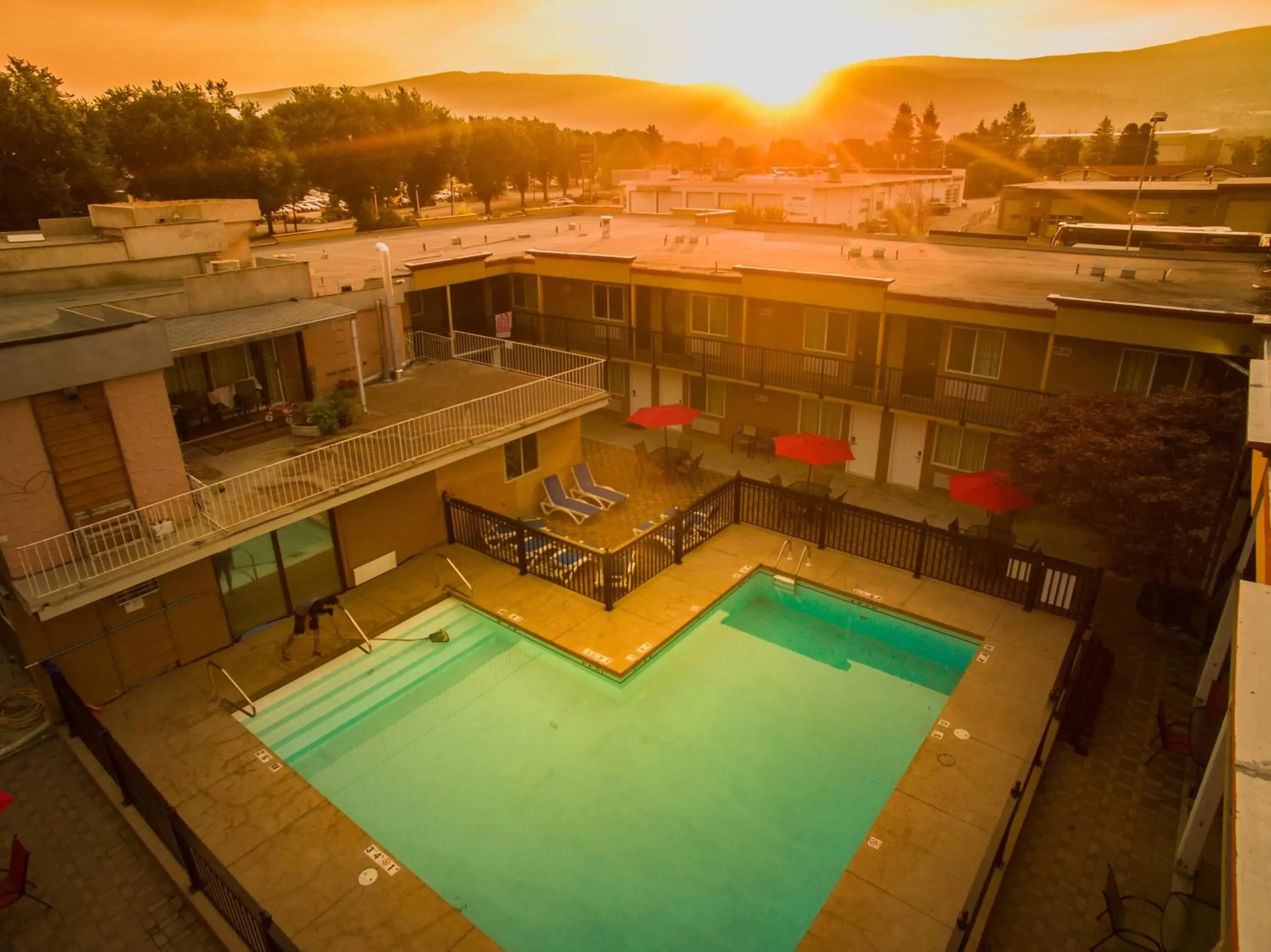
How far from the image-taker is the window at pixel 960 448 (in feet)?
69.6

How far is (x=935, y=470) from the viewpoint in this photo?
73.0 feet

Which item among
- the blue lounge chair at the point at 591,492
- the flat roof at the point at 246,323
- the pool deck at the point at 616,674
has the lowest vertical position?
the pool deck at the point at 616,674

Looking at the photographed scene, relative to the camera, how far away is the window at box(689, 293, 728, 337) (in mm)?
25469

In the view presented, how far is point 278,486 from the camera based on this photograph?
1505 cm

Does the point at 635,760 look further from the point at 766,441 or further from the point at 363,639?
the point at 766,441

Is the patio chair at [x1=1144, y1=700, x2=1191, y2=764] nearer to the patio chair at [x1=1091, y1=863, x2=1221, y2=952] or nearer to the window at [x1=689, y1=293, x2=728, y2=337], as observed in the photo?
the patio chair at [x1=1091, y1=863, x2=1221, y2=952]

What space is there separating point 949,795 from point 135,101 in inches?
2277

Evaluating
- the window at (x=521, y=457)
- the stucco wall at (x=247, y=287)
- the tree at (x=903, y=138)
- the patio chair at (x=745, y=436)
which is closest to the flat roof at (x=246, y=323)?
the stucco wall at (x=247, y=287)

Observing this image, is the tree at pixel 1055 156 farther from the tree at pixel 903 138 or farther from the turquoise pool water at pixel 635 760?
the turquoise pool water at pixel 635 760

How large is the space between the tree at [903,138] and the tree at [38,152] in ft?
340

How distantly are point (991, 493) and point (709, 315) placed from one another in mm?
11925

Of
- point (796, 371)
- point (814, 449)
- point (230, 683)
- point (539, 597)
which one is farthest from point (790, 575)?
point (230, 683)

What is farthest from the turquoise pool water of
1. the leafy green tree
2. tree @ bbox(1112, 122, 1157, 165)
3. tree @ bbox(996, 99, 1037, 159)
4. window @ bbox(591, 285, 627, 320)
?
tree @ bbox(996, 99, 1037, 159)

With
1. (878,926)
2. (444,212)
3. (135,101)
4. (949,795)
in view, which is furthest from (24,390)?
(444,212)
